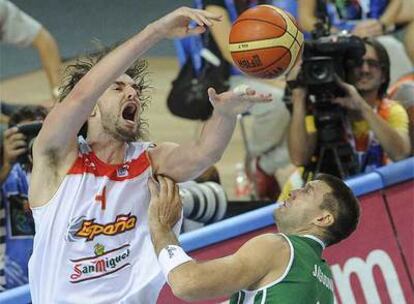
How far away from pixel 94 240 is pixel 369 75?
2773 millimetres

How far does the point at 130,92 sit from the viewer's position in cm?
388

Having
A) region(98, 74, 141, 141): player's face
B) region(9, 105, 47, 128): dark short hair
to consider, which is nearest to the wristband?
Answer: region(98, 74, 141, 141): player's face

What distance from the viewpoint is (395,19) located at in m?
7.15

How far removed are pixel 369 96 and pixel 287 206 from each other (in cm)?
233

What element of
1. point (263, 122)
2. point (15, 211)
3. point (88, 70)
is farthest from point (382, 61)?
point (88, 70)

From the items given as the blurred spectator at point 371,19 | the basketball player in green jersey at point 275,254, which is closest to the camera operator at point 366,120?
the blurred spectator at point 371,19

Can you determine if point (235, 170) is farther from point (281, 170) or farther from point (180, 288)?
point (180, 288)

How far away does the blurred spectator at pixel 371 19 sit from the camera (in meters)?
6.97

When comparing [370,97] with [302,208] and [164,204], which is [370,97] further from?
[164,204]

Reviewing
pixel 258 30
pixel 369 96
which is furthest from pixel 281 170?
pixel 258 30

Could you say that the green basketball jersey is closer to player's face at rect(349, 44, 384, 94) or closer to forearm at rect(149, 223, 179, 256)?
forearm at rect(149, 223, 179, 256)

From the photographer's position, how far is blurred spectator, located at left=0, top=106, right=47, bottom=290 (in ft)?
17.3

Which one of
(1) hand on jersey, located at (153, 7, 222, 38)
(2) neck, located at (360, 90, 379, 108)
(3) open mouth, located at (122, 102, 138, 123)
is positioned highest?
(1) hand on jersey, located at (153, 7, 222, 38)

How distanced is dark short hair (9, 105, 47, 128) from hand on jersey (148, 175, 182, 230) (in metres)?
1.79
